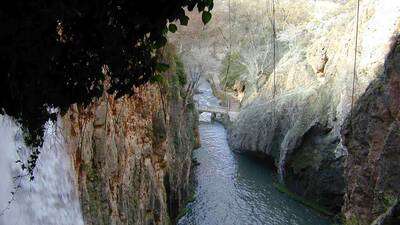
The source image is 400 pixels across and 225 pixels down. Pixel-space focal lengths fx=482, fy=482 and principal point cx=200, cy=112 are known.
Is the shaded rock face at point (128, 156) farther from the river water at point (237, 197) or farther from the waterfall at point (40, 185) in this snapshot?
the river water at point (237, 197)

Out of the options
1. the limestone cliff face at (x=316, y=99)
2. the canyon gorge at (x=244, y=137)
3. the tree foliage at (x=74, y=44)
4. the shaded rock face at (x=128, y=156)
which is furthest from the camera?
the limestone cliff face at (x=316, y=99)

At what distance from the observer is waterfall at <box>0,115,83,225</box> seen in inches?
272

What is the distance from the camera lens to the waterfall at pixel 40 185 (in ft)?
22.7

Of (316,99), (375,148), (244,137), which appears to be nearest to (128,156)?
(375,148)

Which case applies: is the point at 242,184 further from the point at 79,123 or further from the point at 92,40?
the point at 92,40

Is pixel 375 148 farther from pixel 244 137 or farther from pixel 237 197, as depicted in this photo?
pixel 244 137

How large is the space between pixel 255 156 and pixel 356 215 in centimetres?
1817

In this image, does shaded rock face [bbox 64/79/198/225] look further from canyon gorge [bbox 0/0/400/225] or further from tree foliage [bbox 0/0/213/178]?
tree foliage [bbox 0/0/213/178]

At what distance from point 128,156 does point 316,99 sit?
1714 cm

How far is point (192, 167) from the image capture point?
104ft

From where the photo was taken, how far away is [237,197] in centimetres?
2684

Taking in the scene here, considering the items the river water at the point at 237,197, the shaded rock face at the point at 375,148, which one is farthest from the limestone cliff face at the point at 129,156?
the shaded rock face at the point at 375,148

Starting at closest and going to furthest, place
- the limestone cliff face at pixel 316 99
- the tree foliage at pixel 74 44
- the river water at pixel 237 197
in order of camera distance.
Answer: the tree foliage at pixel 74 44 < the limestone cliff face at pixel 316 99 < the river water at pixel 237 197

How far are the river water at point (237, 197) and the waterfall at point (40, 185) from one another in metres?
14.3
